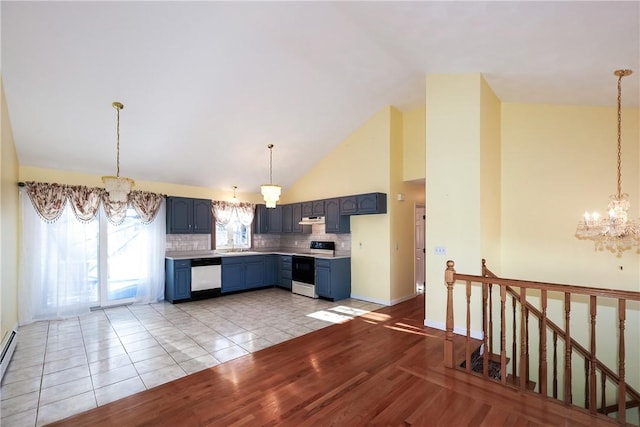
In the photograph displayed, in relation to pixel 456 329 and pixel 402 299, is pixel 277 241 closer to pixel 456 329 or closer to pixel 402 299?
pixel 402 299

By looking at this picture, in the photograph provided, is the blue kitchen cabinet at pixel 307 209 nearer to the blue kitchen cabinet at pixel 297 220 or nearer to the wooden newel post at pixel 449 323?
the blue kitchen cabinet at pixel 297 220

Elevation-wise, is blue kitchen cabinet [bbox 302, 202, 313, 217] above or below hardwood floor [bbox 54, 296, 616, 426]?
above

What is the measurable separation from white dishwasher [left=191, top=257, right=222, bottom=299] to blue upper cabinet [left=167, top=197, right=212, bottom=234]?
2.36 feet

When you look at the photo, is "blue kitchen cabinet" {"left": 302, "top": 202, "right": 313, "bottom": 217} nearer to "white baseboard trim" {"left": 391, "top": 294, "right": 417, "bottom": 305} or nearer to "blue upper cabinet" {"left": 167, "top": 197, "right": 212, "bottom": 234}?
"blue upper cabinet" {"left": 167, "top": 197, "right": 212, "bottom": 234}

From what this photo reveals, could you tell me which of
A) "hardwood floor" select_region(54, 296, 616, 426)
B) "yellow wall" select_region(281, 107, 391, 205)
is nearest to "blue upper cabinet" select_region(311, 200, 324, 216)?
"yellow wall" select_region(281, 107, 391, 205)

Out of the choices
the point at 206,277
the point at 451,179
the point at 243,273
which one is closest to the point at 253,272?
the point at 243,273

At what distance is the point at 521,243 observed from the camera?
4.37 m

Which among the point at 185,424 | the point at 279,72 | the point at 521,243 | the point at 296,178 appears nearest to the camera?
the point at 185,424

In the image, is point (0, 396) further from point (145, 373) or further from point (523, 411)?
point (523, 411)

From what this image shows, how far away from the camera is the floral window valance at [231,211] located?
6.60m

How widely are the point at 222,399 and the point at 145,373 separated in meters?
1.01

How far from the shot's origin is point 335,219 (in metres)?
5.95

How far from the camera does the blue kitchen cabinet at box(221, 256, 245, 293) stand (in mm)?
6125

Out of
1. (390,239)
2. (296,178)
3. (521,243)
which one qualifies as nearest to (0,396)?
(390,239)
